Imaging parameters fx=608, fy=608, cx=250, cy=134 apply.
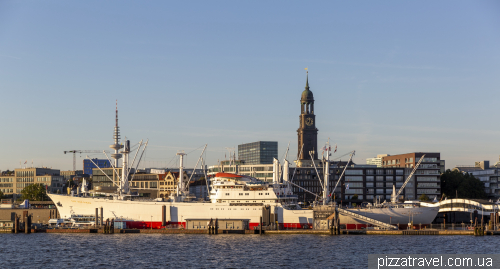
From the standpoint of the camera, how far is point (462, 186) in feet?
555

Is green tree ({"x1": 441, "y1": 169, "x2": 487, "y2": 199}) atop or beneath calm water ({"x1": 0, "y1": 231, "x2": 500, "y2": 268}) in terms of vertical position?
atop

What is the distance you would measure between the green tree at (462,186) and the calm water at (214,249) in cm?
8052

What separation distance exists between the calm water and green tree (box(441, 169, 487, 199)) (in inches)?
3170

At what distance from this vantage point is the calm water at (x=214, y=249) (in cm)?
6419

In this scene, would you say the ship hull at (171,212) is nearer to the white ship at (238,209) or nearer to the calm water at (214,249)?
the white ship at (238,209)

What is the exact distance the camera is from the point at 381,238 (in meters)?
89.8

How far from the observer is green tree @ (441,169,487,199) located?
168 metres

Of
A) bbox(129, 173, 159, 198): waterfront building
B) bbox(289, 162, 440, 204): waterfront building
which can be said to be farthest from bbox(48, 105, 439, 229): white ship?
bbox(129, 173, 159, 198): waterfront building

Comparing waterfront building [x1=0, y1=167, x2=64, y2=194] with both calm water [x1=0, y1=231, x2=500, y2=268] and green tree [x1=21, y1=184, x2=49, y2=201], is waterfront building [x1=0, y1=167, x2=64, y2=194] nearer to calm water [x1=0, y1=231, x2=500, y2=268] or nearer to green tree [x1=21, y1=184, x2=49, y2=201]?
green tree [x1=21, y1=184, x2=49, y2=201]

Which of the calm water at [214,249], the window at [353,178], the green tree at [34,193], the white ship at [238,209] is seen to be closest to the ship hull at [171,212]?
the white ship at [238,209]

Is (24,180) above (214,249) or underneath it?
above

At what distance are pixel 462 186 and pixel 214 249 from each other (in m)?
112

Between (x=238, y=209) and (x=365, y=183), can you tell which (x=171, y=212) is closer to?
(x=238, y=209)

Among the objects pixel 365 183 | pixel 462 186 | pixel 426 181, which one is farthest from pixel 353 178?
pixel 462 186
